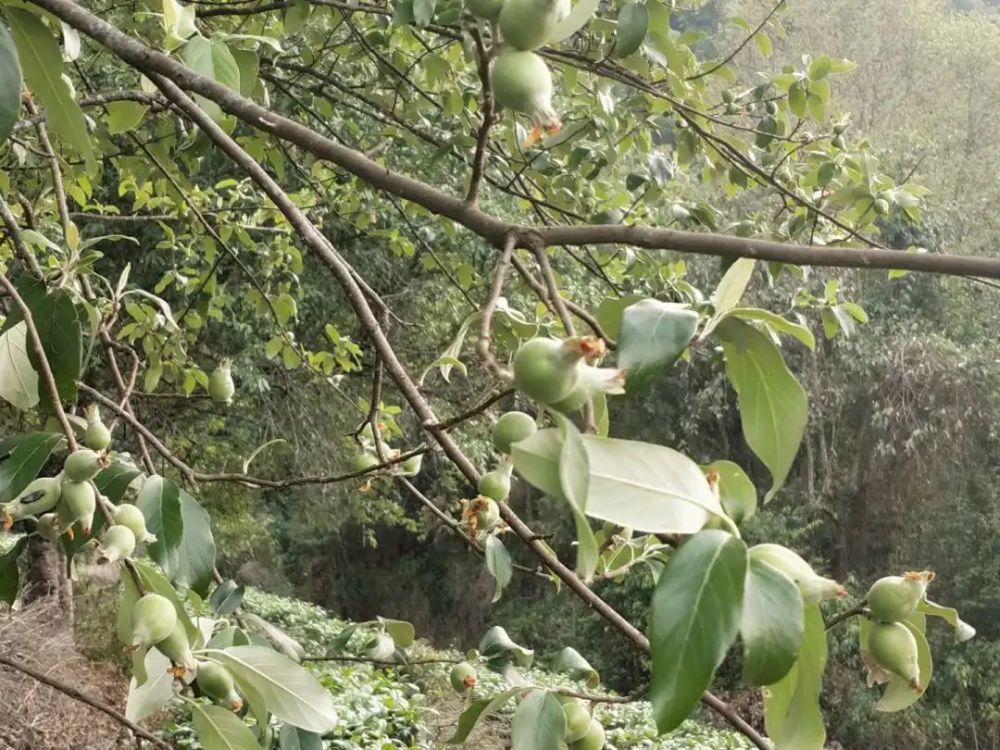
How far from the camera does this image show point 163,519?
2.78 feet

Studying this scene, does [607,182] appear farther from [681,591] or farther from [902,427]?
[902,427]

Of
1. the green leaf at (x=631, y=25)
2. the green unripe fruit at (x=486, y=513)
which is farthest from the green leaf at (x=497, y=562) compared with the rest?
the green leaf at (x=631, y=25)

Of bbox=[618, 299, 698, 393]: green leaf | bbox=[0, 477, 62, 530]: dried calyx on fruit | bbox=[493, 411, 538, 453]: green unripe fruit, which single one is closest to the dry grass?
bbox=[0, 477, 62, 530]: dried calyx on fruit

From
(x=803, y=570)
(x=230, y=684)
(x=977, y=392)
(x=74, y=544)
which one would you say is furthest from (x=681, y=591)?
(x=977, y=392)

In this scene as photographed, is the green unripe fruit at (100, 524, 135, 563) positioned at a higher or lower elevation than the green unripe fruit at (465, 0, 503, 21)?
lower

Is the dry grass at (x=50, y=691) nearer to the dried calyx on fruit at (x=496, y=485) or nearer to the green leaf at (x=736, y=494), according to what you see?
the dried calyx on fruit at (x=496, y=485)

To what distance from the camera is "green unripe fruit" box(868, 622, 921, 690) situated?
0.53m

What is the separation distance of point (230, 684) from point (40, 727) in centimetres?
372

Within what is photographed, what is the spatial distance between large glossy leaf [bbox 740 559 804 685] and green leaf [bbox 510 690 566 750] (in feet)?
0.99

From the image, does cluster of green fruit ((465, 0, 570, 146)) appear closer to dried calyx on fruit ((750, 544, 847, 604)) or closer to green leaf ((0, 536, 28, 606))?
dried calyx on fruit ((750, 544, 847, 604))

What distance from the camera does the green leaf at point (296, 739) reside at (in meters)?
0.92

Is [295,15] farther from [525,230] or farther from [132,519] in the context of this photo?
[525,230]

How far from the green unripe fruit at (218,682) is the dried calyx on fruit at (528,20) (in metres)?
0.50

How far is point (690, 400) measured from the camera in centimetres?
998
